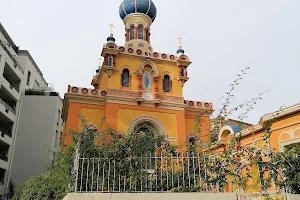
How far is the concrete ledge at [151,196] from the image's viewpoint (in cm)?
538

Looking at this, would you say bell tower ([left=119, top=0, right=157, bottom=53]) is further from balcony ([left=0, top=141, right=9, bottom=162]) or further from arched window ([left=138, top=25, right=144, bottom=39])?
balcony ([left=0, top=141, right=9, bottom=162])

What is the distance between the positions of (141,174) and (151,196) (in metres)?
0.67

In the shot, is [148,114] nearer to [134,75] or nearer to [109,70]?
[134,75]

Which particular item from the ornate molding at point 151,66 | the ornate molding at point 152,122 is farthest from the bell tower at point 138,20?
the ornate molding at point 152,122

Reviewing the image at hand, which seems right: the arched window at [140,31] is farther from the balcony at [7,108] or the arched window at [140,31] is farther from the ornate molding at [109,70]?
the balcony at [7,108]

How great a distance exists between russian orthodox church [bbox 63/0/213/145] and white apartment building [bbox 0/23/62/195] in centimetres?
662

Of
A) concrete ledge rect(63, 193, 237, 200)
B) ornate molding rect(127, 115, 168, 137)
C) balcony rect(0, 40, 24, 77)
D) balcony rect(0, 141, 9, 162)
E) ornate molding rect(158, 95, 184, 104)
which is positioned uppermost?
balcony rect(0, 40, 24, 77)

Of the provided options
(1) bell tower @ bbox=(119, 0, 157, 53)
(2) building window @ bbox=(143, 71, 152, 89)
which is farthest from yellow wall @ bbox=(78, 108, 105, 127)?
(1) bell tower @ bbox=(119, 0, 157, 53)

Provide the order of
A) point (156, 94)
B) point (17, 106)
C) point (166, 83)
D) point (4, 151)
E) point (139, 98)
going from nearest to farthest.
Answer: point (139, 98) → point (156, 94) → point (166, 83) → point (4, 151) → point (17, 106)

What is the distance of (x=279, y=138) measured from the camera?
11.1 meters

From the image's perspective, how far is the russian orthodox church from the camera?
16703 millimetres

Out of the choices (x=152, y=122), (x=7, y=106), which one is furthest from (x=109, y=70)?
(x=7, y=106)

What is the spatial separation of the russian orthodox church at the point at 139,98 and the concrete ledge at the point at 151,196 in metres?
10.2

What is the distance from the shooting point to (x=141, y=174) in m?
6.10
